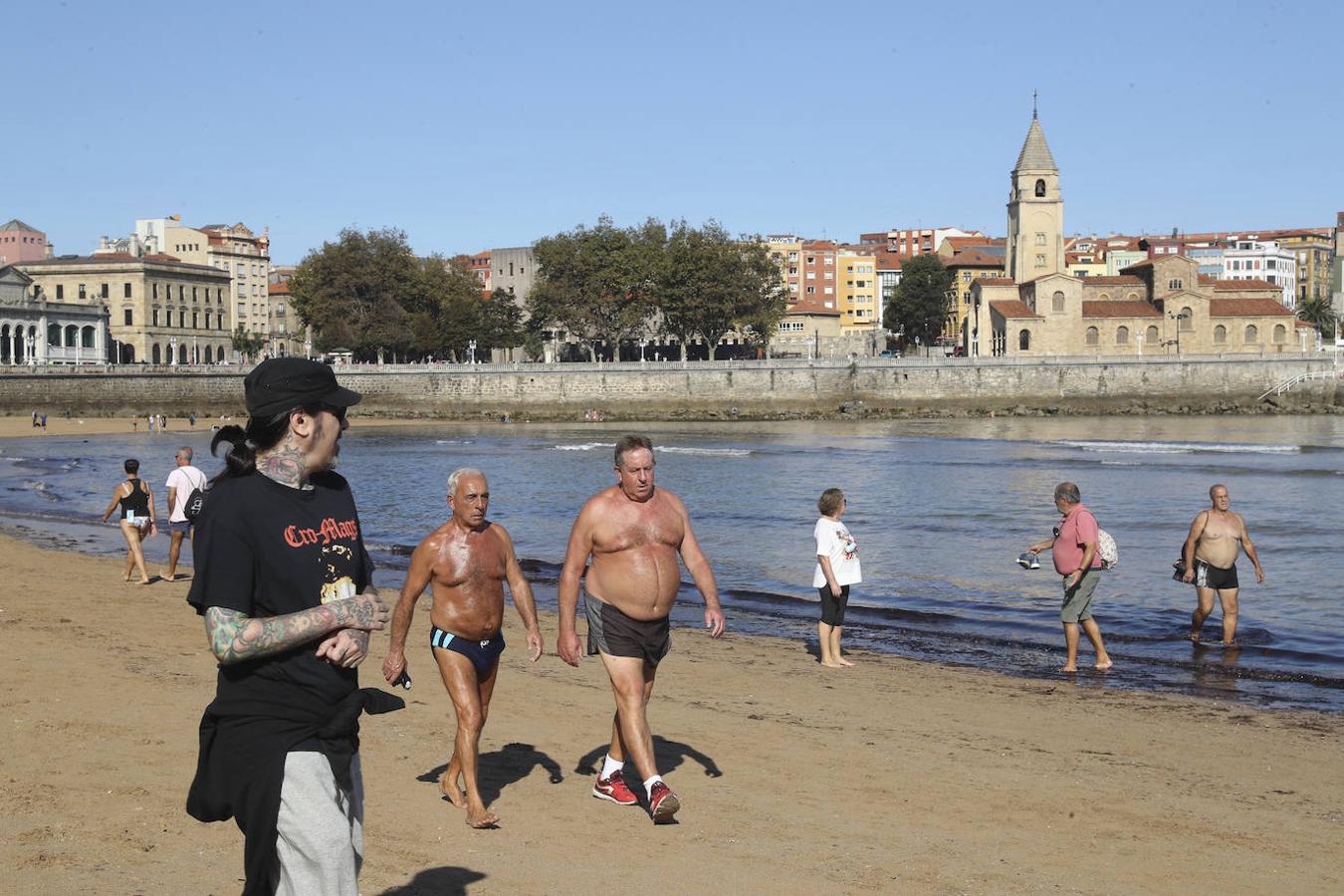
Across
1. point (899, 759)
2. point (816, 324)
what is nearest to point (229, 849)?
point (899, 759)

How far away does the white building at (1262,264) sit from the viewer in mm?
143750

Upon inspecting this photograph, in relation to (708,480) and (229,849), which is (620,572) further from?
(708,480)

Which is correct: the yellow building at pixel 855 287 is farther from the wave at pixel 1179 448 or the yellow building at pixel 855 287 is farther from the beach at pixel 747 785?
the beach at pixel 747 785

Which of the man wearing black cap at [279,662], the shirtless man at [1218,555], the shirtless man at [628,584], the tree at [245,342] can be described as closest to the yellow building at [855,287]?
the tree at [245,342]

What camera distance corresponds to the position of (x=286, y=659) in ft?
11.8

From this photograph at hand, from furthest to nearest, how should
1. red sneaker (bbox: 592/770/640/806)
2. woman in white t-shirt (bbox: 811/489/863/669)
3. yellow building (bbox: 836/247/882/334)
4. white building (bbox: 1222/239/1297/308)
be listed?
white building (bbox: 1222/239/1297/308), yellow building (bbox: 836/247/882/334), woman in white t-shirt (bbox: 811/489/863/669), red sneaker (bbox: 592/770/640/806)

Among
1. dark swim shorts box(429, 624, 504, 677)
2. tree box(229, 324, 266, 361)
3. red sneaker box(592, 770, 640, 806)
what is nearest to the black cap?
dark swim shorts box(429, 624, 504, 677)

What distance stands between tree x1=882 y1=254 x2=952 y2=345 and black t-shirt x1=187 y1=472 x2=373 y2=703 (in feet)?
342

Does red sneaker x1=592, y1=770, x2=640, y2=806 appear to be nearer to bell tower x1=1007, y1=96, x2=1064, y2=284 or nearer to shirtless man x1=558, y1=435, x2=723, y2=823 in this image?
shirtless man x1=558, y1=435, x2=723, y2=823

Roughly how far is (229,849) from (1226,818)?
4805mm

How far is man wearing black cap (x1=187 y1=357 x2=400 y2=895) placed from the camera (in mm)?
3562

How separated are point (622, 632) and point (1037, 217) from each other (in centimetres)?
9826

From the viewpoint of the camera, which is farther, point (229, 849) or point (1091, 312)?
point (1091, 312)

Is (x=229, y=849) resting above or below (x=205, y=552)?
below
